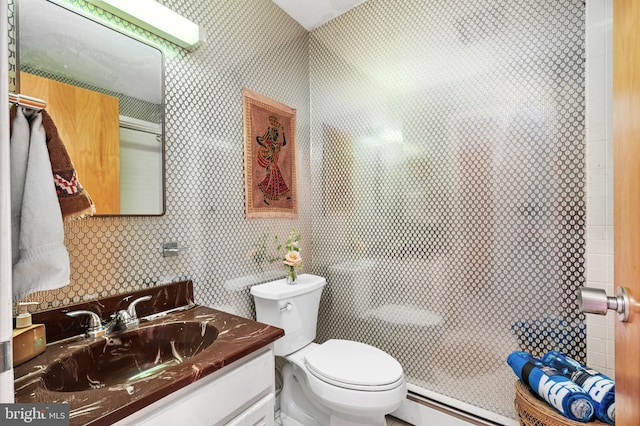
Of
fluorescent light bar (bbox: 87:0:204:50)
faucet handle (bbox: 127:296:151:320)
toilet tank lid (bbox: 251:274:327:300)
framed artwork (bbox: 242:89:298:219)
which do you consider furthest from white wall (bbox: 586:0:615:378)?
faucet handle (bbox: 127:296:151:320)

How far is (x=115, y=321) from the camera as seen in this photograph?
110 centimetres

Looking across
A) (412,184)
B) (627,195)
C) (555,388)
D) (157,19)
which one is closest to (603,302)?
(627,195)

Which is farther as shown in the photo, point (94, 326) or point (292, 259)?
point (292, 259)

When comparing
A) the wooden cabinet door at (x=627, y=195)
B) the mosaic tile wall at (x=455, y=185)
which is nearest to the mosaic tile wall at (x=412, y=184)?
the mosaic tile wall at (x=455, y=185)

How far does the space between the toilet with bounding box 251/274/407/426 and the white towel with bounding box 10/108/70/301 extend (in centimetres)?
100

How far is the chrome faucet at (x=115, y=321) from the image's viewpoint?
3.44 ft

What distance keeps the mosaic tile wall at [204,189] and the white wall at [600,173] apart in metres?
1.65

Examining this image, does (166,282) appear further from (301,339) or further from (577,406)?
(577,406)

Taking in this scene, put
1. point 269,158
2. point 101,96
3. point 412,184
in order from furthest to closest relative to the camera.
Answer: point 269,158 → point 412,184 → point 101,96

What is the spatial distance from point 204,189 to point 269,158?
21.0 inches

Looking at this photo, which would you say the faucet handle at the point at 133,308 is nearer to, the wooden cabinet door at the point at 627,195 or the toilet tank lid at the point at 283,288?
the toilet tank lid at the point at 283,288

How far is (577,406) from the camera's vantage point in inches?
41.4

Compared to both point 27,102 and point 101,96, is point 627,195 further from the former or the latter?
point 101,96

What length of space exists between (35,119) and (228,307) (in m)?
1.18
